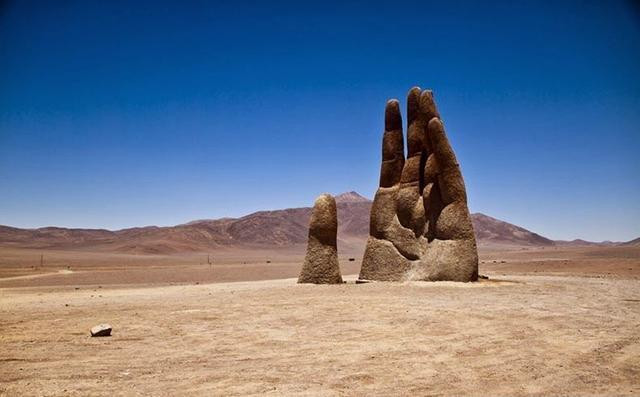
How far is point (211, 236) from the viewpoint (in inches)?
4712

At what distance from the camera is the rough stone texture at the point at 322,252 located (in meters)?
19.0

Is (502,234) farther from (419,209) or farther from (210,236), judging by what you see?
(419,209)

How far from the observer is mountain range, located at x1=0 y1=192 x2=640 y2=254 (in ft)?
342

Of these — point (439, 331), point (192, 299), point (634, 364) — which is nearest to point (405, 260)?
point (192, 299)

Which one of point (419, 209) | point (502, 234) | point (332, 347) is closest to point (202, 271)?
point (419, 209)

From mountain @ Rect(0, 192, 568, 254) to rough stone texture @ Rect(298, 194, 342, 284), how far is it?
3043 inches

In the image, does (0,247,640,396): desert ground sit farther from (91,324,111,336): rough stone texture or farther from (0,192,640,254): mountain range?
(0,192,640,254): mountain range

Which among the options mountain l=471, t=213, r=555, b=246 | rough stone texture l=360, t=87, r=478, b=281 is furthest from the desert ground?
mountain l=471, t=213, r=555, b=246

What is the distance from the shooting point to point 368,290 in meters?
16.1

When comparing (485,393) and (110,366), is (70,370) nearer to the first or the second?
(110,366)

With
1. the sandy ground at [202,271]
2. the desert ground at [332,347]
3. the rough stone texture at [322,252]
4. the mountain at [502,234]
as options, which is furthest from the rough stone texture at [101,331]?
the mountain at [502,234]

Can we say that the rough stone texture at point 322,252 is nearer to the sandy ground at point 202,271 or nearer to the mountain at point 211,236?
the sandy ground at point 202,271

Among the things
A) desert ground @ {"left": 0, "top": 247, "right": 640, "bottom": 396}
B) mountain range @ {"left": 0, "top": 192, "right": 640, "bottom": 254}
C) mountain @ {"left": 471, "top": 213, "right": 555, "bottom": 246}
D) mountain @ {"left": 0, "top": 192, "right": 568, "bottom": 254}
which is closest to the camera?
desert ground @ {"left": 0, "top": 247, "right": 640, "bottom": 396}

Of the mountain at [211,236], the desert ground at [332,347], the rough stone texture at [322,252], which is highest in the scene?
the mountain at [211,236]
